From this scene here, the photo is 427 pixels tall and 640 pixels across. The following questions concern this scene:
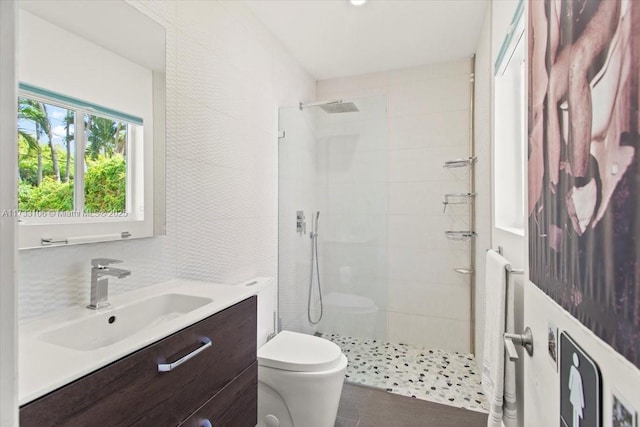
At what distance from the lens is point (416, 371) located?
2.49m

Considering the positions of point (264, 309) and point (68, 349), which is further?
point (264, 309)

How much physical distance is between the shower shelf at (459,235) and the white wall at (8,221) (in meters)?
2.76

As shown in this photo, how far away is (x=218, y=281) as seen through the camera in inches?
70.7

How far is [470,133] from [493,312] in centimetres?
178

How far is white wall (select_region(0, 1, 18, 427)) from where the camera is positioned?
455 millimetres

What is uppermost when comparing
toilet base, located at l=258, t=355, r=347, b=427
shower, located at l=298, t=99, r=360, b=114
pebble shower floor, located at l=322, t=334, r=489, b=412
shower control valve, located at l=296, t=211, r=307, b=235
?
shower, located at l=298, t=99, r=360, b=114

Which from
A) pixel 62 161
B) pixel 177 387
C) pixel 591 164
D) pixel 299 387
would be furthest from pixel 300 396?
pixel 591 164

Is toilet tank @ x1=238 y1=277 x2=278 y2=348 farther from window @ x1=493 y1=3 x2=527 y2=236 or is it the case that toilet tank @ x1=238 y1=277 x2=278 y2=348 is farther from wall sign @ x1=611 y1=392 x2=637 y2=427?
wall sign @ x1=611 y1=392 x2=637 y2=427

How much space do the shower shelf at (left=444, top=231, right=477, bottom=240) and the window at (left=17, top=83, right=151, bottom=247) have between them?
236cm

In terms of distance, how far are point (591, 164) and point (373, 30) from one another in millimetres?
2212

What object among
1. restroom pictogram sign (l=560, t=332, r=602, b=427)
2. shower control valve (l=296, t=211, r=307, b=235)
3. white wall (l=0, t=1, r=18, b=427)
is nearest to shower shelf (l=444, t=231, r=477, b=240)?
shower control valve (l=296, t=211, r=307, b=235)

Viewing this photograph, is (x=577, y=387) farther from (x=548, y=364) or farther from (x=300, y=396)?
(x=300, y=396)

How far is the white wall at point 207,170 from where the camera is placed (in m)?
1.12

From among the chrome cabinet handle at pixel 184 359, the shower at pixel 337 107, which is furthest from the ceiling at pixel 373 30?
the chrome cabinet handle at pixel 184 359
